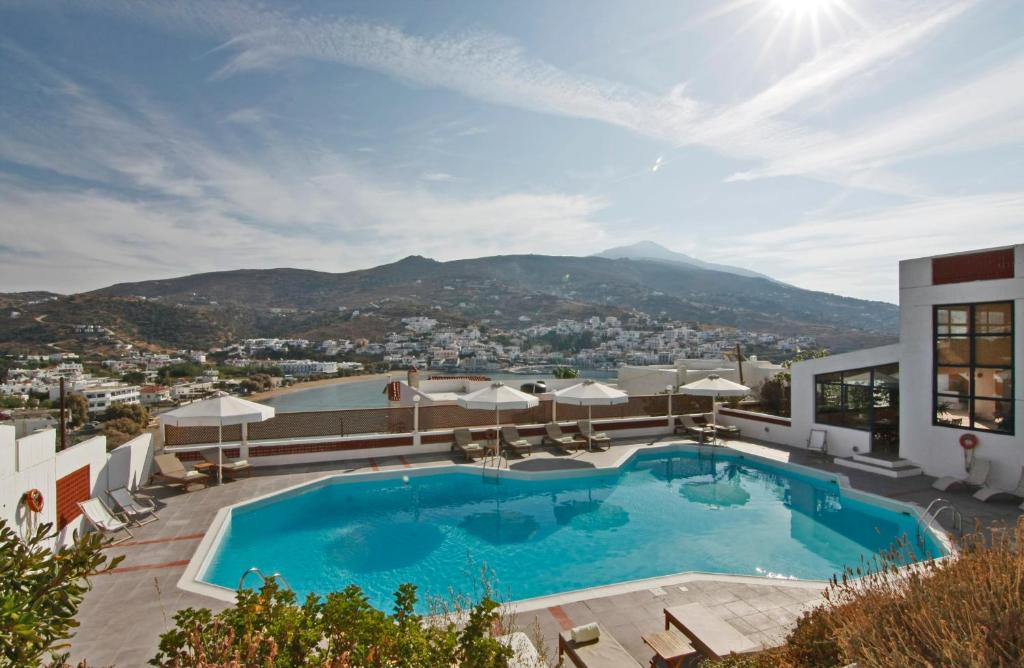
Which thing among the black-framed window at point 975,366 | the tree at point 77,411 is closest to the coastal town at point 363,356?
the tree at point 77,411

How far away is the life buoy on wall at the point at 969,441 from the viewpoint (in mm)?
10617

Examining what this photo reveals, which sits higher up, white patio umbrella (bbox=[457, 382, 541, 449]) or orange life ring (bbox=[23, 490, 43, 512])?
white patio umbrella (bbox=[457, 382, 541, 449])

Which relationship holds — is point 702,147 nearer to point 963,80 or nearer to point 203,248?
point 963,80

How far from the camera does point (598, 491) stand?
11.9 m

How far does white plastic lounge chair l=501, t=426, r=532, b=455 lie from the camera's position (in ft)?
45.8

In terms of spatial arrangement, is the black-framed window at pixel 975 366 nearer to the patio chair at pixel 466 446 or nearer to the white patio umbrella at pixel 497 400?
the white patio umbrella at pixel 497 400

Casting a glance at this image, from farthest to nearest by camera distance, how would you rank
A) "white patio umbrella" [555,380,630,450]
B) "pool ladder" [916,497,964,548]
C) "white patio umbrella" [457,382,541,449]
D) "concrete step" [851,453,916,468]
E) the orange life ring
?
1. "white patio umbrella" [555,380,630,450]
2. "white patio umbrella" [457,382,541,449]
3. "concrete step" [851,453,916,468]
4. "pool ladder" [916,497,964,548]
5. the orange life ring

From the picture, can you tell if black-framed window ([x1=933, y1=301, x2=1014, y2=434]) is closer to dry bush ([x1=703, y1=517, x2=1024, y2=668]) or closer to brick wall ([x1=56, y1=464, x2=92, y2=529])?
dry bush ([x1=703, y1=517, x2=1024, y2=668])

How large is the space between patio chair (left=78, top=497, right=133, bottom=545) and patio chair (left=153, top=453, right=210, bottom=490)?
1924 mm

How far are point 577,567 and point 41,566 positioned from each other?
23.2ft

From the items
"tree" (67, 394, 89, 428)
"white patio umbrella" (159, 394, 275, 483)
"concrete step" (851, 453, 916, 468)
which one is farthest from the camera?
"tree" (67, 394, 89, 428)

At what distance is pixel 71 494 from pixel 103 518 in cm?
65

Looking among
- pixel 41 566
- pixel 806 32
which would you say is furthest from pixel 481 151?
pixel 41 566

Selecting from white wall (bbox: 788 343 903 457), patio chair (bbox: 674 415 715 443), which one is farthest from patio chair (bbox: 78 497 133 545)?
white wall (bbox: 788 343 903 457)
